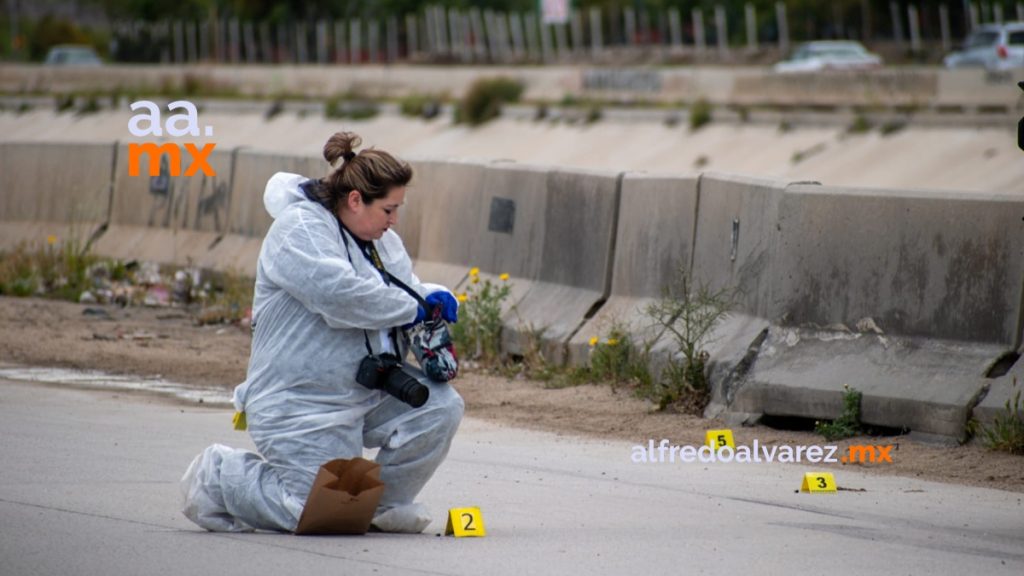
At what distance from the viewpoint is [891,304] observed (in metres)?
9.39

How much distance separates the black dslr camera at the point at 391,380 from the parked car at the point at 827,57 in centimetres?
3688

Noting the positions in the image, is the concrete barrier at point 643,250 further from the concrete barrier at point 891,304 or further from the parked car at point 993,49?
the parked car at point 993,49

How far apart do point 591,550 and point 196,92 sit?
43.4 meters

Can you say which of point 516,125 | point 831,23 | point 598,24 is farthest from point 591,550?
point 598,24

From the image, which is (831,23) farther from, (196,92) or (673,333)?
(673,333)

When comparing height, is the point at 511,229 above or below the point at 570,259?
above

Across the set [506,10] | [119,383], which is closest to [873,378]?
[119,383]

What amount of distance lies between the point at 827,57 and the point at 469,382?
112ft

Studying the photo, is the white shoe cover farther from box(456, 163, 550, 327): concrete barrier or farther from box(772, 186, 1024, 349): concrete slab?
box(456, 163, 550, 327): concrete barrier

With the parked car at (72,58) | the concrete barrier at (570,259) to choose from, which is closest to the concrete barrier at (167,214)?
the concrete barrier at (570,259)

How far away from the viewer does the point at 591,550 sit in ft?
21.5

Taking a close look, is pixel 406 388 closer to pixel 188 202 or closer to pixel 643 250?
pixel 643 250

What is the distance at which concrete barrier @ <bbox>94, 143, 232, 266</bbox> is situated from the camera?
642 inches

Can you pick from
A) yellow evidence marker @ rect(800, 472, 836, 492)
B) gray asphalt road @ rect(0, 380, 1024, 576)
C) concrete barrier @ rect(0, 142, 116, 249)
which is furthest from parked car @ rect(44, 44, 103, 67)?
yellow evidence marker @ rect(800, 472, 836, 492)
